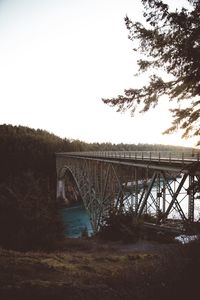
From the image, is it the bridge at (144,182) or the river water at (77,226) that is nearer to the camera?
the bridge at (144,182)

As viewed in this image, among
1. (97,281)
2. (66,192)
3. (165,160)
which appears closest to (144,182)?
(165,160)

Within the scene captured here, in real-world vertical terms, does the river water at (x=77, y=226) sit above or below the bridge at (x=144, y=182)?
below

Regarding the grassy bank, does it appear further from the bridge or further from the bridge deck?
the bridge deck

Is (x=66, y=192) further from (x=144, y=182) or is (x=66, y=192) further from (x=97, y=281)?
(x=97, y=281)

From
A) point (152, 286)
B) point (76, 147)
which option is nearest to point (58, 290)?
point (152, 286)

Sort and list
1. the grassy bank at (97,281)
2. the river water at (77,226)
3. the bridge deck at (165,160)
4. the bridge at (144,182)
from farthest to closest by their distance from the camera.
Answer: the river water at (77,226), the bridge deck at (165,160), the bridge at (144,182), the grassy bank at (97,281)

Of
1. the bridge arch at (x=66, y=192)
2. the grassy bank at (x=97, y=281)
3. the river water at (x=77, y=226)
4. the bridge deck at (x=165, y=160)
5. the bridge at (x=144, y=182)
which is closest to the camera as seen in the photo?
the grassy bank at (x=97, y=281)

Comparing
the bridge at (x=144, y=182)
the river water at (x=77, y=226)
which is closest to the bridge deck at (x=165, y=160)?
the bridge at (x=144, y=182)

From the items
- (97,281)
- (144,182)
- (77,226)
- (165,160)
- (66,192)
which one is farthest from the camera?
(66,192)

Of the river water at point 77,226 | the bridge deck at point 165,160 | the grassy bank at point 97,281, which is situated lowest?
the river water at point 77,226

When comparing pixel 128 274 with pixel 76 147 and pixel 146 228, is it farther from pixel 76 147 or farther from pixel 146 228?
pixel 76 147

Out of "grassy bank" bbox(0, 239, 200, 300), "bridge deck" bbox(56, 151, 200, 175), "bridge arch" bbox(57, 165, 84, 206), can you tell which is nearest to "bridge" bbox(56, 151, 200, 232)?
"bridge deck" bbox(56, 151, 200, 175)

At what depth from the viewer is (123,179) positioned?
23.5 m

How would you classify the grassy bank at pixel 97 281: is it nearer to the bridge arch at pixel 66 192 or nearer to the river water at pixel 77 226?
the river water at pixel 77 226
